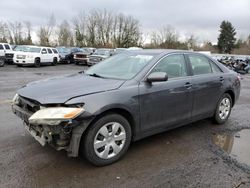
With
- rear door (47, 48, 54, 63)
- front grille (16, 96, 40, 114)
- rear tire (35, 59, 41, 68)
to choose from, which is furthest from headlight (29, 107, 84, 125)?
rear door (47, 48, 54, 63)

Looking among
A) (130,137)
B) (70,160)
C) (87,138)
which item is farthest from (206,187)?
(70,160)

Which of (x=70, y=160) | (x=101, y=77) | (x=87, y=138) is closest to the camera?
(x=87, y=138)

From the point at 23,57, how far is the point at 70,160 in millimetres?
20133

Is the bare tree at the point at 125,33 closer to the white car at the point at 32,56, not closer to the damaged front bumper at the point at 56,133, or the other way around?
→ the white car at the point at 32,56

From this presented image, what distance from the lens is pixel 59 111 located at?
3.18 metres

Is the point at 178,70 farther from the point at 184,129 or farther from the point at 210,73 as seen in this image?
the point at 184,129

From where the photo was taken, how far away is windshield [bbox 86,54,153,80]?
4219 mm

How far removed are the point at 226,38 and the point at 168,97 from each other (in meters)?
69.6

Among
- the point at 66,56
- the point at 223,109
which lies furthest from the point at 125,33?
the point at 223,109

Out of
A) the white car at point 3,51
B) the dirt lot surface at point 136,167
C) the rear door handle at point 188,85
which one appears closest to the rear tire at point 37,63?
the white car at point 3,51

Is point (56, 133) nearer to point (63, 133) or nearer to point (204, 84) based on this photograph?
point (63, 133)

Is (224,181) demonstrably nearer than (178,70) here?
Yes

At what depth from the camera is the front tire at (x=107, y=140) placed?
3447 millimetres

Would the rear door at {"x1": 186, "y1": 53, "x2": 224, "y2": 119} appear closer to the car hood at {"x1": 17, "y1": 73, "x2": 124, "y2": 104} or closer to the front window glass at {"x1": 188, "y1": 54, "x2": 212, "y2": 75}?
the front window glass at {"x1": 188, "y1": 54, "x2": 212, "y2": 75}
